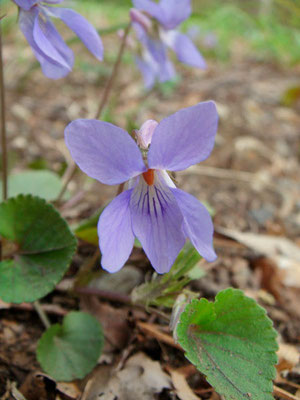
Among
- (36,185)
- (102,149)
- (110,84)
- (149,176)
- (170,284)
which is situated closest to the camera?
(102,149)

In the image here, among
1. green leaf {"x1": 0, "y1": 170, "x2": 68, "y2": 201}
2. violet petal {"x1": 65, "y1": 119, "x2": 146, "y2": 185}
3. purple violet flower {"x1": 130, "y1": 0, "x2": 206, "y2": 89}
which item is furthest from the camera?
green leaf {"x1": 0, "y1": 170, "x2": 68, "y2": 201}

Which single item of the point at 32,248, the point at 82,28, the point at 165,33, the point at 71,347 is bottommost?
the point at 71,347

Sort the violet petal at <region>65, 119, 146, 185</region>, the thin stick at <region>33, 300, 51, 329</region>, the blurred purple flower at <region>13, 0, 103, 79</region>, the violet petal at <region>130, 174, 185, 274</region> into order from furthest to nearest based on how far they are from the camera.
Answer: the thin stick at <region>33, 300, 51, 329</region> → the blurred purple flower at <region>13, 0, 103, 79</region> → the violet petal at <region>130, 174, 185, 274</region> → the violet petal at <region>65, 119, 146, 185</region>

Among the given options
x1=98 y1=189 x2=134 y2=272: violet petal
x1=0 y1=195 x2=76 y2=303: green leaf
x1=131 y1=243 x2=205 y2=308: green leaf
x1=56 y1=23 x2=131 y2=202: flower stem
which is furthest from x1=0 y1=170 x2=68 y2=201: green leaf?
x1=98 y1=189 x2=134 y2=272: violet petal

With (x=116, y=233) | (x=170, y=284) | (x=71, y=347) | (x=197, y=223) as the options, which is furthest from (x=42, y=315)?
(x=197, y=223)

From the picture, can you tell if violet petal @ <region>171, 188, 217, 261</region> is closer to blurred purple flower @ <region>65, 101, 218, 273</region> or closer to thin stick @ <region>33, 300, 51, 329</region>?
blurred purple flower @ <region>65, 101, 218, 273</region>

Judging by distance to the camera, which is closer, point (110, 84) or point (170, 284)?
point (170, 284)

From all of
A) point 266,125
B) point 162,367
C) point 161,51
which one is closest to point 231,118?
point 266,125

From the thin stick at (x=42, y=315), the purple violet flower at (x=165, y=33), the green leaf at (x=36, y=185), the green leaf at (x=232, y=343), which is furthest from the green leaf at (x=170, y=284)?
the purple violet flower at (x=165, y=33)

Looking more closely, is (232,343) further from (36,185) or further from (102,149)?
(36,185)
